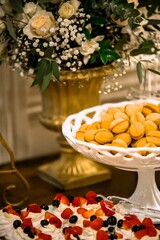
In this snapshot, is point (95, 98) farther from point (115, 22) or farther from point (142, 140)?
point (142, 140)

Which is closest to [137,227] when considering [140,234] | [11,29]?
[140,234]

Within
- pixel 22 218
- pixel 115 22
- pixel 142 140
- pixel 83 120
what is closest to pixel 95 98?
pixel 83 120

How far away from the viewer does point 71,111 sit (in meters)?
1.66

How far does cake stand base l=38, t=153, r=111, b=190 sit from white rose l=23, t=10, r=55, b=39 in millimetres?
372

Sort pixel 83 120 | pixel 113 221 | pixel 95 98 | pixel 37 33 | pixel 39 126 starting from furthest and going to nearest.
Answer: pixel 39 126 < pixel 95 98 < pixel 83 120 < pixel 37 33 < pixel 113 221

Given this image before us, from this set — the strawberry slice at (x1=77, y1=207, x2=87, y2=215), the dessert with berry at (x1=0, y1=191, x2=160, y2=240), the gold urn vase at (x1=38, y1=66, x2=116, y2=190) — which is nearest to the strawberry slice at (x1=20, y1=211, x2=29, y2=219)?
the dessert with berry at (x1=0, y1=191, x2=160, y2=240)

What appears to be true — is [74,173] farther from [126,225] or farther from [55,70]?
[126,225]

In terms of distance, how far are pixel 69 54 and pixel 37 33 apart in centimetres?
8

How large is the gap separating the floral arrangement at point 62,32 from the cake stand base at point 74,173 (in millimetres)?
257

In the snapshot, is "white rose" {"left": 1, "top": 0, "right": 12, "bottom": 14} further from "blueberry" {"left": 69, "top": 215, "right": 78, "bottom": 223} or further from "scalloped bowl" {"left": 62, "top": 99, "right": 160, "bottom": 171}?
"blueberry" {"left": 69, "top": 215, "right": 78, "bottom": 223}

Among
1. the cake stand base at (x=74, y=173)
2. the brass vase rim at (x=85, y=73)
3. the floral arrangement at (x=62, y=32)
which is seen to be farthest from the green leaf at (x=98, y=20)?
the cake stand base at (x=74, y=173)

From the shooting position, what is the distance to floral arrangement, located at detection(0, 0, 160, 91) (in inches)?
57.4

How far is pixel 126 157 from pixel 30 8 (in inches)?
15.6

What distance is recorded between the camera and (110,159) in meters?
1.32
